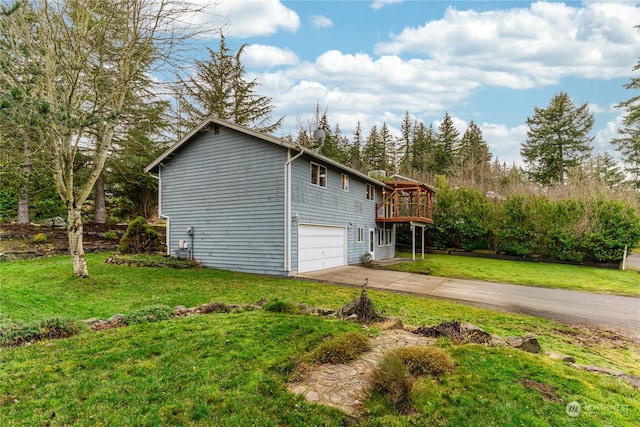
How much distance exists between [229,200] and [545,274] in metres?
15.0

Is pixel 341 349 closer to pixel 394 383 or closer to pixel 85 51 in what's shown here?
pixel 394 383

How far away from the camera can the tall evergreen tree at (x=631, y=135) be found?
28156 millimetres

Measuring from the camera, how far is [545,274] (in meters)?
15.2

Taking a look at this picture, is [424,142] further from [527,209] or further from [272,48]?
[272,48]

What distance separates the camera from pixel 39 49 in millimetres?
7414

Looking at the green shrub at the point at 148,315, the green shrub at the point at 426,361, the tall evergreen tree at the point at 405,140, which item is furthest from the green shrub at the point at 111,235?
the tall evergreen tree at the point at 405,140

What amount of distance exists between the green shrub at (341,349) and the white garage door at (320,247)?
8.25 metres

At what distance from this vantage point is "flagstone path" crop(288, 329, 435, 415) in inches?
124

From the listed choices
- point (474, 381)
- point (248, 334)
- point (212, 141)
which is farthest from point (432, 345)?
point (212, 141)

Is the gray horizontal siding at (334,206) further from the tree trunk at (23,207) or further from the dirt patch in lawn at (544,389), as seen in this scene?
the tree trunk at (23,207)

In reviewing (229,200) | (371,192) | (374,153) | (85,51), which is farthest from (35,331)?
(374,153)

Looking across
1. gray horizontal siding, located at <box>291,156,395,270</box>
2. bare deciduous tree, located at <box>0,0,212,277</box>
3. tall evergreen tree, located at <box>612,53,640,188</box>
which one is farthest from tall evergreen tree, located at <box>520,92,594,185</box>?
bare deciduous tree, located at <box>0,0,212,277</box>

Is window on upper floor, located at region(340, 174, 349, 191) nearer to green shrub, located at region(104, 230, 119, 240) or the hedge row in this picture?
the hedge row

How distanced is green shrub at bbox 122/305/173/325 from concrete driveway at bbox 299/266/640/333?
6332 mm
